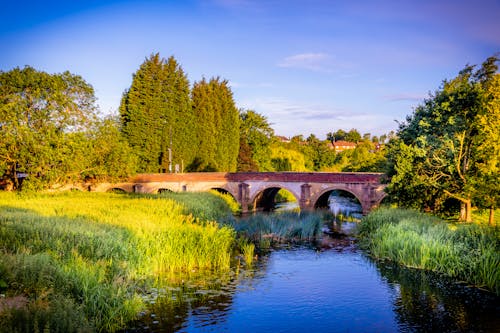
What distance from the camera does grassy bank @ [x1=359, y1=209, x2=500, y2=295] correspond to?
51.2 feet

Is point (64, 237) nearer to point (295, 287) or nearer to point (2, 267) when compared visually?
point (2, 267)

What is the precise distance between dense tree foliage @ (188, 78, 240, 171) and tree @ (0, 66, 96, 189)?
79.0 ft

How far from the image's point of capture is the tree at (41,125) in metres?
29.8

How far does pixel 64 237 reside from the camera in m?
14.3

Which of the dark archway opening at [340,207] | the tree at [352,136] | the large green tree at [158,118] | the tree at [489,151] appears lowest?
the dark archway opening at [340,207]

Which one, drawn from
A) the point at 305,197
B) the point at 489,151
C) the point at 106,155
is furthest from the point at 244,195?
the point at 489,151

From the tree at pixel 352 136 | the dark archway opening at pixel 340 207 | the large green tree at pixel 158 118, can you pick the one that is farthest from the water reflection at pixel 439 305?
the tree at pixel 352 136

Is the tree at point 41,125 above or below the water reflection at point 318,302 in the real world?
above

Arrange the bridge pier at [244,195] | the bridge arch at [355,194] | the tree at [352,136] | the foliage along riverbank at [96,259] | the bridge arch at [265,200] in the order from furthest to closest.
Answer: the tree at [352,136]
the bridge arch at [265,200]
the bridge pier at [244,195]
the bridge arch at [355,194]
the foliage along riverbank at [96,259]

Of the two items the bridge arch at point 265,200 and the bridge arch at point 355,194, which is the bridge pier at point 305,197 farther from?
the bridge arch at point 265,200

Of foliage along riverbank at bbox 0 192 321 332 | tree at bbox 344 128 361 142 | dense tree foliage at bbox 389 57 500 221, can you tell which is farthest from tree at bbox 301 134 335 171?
tree at bbox 344 128 361 142

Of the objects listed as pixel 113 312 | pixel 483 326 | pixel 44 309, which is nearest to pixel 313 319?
pixel 483 326

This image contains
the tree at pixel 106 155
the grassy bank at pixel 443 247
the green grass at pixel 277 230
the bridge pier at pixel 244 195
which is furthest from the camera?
the bridge pier at pixel 244 195

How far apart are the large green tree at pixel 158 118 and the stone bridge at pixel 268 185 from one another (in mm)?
5941
